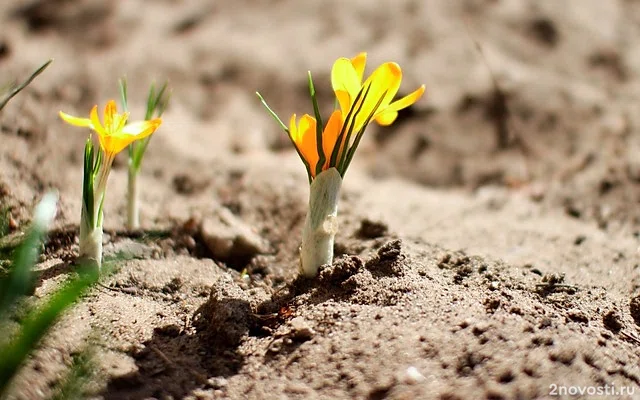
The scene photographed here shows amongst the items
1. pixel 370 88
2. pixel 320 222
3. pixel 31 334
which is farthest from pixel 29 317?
pixel 370 88

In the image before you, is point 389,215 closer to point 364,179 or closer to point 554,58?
point 364,179

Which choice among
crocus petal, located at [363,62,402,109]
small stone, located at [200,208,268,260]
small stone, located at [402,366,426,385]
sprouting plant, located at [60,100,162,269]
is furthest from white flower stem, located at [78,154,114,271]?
small stone, located at [402,366,426,385]

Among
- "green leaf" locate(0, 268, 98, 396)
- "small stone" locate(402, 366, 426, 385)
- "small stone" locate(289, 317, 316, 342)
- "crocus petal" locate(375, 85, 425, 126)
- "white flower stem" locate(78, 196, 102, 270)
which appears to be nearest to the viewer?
"green leaf" locate(0, 268, 98, 396)

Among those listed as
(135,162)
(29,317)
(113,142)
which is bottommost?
(29,317)

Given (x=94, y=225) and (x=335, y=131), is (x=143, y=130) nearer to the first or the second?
(x=94, y=225)

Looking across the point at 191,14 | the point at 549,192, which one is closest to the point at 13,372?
the point at 549,192

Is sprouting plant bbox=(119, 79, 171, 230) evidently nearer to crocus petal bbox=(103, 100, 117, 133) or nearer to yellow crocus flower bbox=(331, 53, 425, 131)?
crocus petal bbox=(103, 100, 117, 133)
